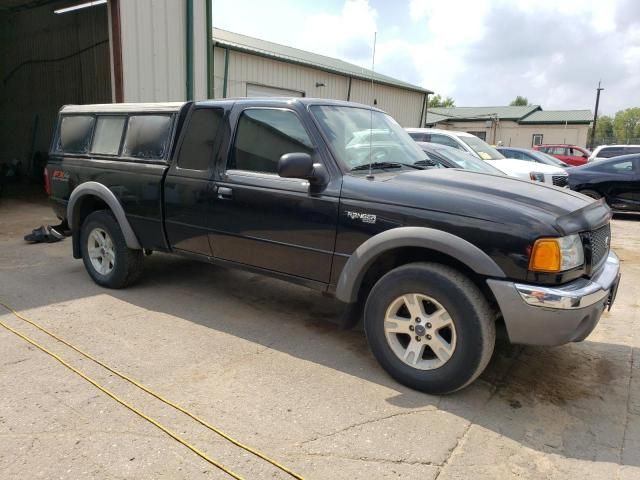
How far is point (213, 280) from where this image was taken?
569cm

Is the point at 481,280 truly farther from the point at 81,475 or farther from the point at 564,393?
the point at 81,475

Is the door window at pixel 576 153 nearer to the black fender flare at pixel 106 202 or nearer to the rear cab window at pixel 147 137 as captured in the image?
the rear cab window at pixel 147 137

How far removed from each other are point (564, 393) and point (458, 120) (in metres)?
41.6

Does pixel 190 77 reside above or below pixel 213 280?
above

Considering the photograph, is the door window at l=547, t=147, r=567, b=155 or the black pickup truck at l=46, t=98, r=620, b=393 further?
the door window at l=547, t=147, r=567, b=155

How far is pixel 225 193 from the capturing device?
417 cm

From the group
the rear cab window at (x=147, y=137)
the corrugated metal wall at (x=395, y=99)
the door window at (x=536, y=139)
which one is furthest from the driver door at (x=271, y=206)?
the door window at (x=536, y=139)

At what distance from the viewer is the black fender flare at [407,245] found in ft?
9.87

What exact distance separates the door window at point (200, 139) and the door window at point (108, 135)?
3.22 ft

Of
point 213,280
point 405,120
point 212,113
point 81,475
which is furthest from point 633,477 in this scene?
point 405,120

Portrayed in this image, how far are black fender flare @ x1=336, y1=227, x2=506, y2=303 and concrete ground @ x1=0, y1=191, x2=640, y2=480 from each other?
67 cm

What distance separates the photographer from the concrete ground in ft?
8.52

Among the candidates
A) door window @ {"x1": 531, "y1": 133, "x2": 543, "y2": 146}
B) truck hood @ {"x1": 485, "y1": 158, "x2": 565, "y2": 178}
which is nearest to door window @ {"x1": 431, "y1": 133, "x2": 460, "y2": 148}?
truck hood @ {"x1": 485, "y1": 158, "x2": 565, "y2": 178}

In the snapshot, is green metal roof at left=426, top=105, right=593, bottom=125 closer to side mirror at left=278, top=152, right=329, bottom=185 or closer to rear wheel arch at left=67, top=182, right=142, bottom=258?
rear wheel arch at left=67, top=182, right=142, bottom=258
